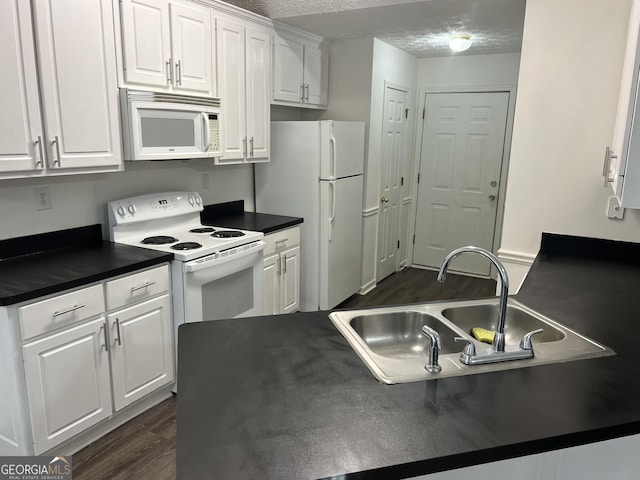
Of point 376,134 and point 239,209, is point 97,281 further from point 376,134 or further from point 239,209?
point 376,134

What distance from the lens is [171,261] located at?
2520mm

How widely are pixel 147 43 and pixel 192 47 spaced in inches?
12.7

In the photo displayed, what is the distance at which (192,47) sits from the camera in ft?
9.12

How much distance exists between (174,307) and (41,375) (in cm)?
73

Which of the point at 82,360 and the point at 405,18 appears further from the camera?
the point at 405,18

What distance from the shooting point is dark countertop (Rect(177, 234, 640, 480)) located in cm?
95

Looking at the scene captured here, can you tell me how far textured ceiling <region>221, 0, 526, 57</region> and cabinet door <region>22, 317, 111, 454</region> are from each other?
7.71 feet

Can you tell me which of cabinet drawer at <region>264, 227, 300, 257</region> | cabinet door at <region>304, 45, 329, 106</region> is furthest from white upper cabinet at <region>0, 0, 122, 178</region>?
cabinet door at <region>304, 45, 329, 106</region>

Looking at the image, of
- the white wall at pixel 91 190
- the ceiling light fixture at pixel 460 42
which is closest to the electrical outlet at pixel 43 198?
the white wall at pixel 91 190

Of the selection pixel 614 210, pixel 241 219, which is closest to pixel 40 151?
pixel 241 219

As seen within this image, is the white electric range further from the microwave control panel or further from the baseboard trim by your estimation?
the baseboard trim

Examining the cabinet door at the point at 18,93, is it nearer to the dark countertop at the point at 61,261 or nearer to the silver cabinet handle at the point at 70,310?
the dark countertop at the point at 61,261

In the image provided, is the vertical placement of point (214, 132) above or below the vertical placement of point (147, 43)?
below

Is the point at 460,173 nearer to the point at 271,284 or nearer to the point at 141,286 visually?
the point at 271,284
